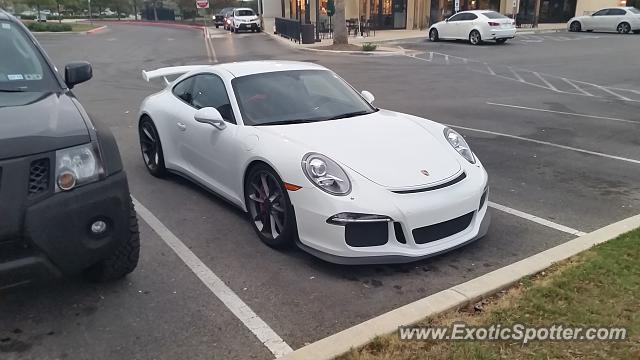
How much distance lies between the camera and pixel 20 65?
13.5ft

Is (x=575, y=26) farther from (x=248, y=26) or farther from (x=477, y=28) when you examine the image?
(x=248, y=26)

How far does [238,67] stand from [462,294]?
3.19 meters

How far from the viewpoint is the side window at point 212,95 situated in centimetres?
500

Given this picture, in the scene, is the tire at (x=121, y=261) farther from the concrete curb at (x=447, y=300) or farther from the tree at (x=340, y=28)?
the tree at (x=340, y=28)

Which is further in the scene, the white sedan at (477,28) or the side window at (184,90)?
the white sedan at (477,28)

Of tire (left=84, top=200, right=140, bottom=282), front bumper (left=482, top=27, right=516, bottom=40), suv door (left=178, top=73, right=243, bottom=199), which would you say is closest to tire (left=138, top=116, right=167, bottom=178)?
suv door (left=178, top=73, right=243, bottom=199)

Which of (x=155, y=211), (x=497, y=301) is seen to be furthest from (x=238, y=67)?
(x=497, y=301)

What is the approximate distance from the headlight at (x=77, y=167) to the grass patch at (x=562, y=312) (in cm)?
172

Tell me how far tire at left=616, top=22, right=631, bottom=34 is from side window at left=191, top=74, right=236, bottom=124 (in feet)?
107

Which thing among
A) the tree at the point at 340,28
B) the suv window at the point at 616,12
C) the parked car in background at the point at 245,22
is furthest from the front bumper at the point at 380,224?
the parked car in background at the point at 245,22

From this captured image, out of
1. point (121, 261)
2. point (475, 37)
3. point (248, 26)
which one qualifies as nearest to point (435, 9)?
point (475, 37)

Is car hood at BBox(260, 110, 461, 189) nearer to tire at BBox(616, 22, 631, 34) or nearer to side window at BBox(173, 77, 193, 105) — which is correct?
side window at BBox(173, 77, 193, 105)

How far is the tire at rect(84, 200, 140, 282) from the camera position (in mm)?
3414

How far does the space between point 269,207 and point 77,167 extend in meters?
1.63
